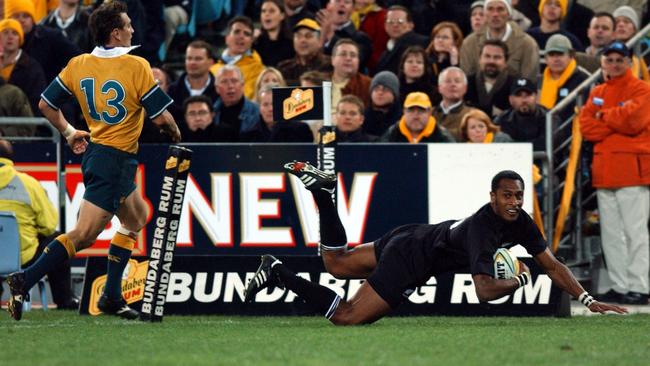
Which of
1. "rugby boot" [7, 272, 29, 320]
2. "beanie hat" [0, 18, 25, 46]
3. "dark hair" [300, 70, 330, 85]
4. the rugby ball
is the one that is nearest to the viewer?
the rugby ball

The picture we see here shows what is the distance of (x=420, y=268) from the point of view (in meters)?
10.9

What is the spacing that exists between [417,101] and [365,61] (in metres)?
2.81

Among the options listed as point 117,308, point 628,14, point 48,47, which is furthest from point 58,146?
point 628,14

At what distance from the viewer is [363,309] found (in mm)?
11070

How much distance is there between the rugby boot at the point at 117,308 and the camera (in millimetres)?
11812

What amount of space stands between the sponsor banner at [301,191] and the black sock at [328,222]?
264 centimetres

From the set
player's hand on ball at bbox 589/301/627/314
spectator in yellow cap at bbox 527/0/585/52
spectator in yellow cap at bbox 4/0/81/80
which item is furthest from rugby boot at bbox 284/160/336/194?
spectator in yellow cap at bbox 527/0/585/52

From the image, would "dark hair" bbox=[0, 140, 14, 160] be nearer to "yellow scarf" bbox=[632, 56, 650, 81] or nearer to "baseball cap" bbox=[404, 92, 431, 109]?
"baseball cap" bbox=[404, 92, 431, 109]

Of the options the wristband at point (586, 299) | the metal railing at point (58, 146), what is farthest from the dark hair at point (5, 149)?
the wristband at point (586, 299)

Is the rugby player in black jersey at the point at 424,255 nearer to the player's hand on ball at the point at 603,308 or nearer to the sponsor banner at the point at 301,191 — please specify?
the player's hand on ball at the point at 603,308

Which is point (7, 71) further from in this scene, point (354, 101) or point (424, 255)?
point (424, 255)

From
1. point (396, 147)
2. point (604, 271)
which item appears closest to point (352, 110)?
point (396, 147)

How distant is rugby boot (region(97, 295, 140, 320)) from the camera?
1181 centimetres

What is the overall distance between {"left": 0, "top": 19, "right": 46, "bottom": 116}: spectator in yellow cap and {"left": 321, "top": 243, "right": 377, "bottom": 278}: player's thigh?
592 centimetres
